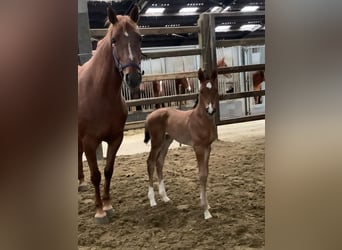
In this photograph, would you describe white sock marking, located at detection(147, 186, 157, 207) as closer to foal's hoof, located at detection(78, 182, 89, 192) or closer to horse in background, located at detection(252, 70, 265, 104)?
foal's hoof, located at detection(78, 182, 89, 192)

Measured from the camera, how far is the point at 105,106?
0.84m

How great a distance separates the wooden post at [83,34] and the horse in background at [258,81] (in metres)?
0.39

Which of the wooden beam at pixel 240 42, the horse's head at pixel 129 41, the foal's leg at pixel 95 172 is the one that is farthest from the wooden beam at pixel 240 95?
the foal's leg at pixel 95 172

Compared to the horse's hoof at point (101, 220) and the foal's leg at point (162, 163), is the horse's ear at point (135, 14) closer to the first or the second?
the foal's leg at point (162, 163)

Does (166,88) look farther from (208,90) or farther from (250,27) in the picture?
(250,27)

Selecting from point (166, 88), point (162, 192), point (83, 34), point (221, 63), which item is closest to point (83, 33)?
point (83, 34)

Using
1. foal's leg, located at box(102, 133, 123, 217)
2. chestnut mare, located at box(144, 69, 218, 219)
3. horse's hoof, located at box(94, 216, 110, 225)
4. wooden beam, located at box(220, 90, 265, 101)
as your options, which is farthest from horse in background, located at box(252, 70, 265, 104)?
horse's hoof, located at box(94, 216, 110, 225)

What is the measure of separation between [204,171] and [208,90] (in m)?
0.19

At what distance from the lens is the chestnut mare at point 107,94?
30.3 inches

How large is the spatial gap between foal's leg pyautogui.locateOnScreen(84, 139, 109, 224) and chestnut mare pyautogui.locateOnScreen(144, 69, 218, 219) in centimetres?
12

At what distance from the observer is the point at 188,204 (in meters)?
0.89
